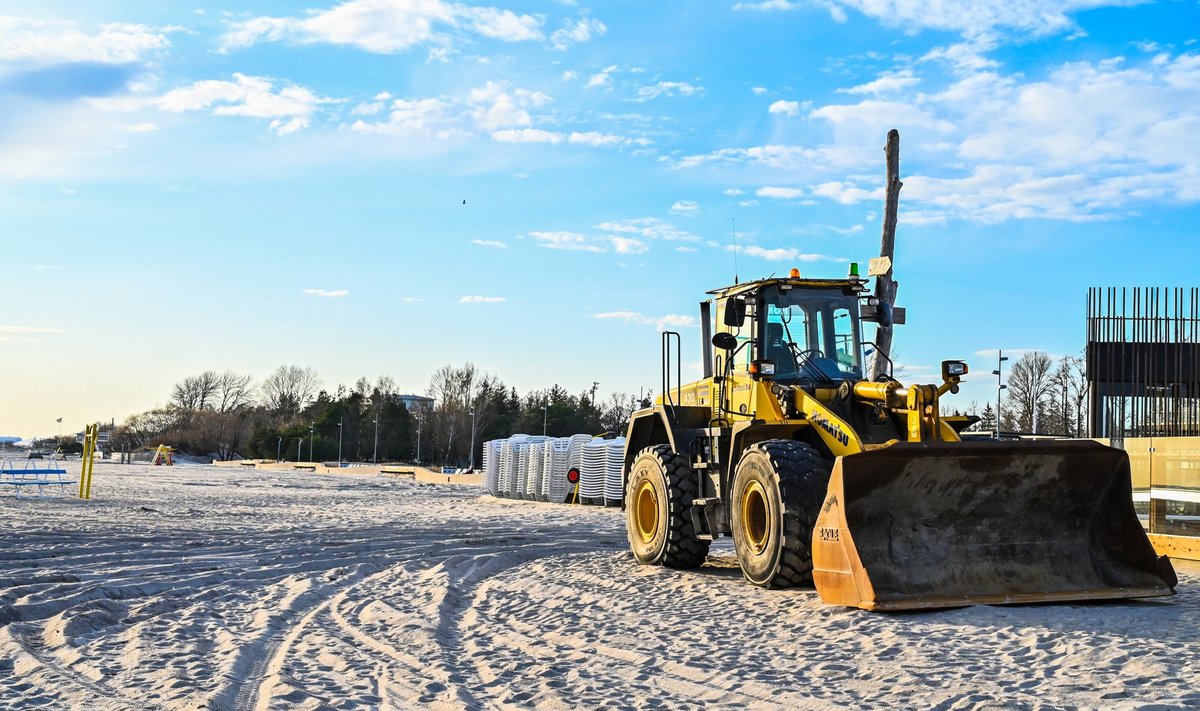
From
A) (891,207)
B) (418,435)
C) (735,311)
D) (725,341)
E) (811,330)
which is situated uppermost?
(891,207)

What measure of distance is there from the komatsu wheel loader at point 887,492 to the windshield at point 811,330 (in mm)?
14

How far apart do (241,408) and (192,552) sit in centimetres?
11897

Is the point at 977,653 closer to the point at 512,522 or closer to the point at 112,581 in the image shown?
the point at 112,581

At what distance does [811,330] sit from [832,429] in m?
1.55

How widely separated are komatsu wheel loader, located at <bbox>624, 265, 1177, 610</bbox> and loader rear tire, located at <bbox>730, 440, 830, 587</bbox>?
0.04ft

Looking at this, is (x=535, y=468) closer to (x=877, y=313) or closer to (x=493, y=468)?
(x=493, y=468)

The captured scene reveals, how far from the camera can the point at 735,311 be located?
1072 cm

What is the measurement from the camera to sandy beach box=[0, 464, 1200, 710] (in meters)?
5.97

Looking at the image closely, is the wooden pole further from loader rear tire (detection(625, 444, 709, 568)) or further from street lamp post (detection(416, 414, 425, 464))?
street lamp post (detection(416, 414, 425, 464))

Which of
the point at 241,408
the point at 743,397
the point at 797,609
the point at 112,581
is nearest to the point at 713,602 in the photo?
the point at 797,609

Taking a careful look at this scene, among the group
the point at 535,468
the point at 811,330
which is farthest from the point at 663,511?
the point at 535,468

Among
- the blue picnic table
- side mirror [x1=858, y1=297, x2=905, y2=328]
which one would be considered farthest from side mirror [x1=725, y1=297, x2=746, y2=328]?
the blue picnic table

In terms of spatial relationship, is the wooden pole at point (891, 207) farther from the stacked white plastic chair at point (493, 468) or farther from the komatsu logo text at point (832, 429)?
the stacked white plastic chair at point (493, 468)

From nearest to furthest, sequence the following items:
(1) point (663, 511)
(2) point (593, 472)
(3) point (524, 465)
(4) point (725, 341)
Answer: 1. (4) point (725, 341)
2. (1) point (663, 511)
3. (2) point (593, 472)
4. (3) point (524, 465)
